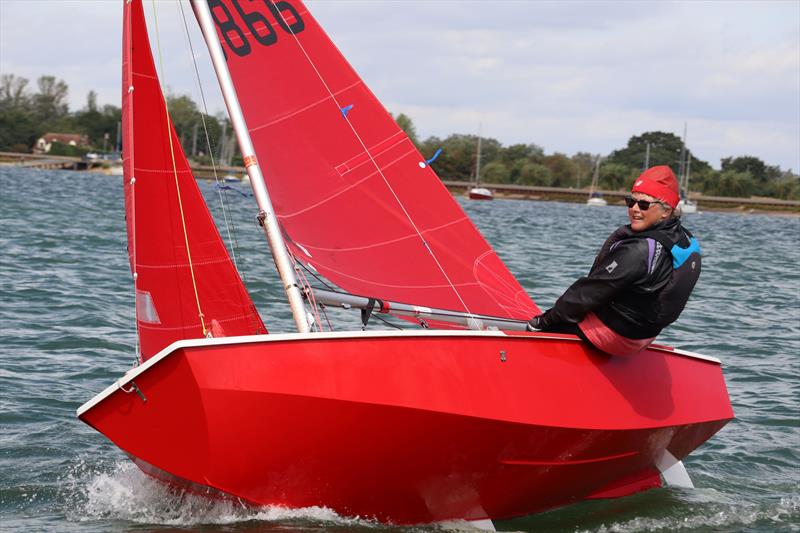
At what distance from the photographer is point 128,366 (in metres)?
8.10

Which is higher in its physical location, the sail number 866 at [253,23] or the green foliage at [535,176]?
the sail number 866 at [253,23]

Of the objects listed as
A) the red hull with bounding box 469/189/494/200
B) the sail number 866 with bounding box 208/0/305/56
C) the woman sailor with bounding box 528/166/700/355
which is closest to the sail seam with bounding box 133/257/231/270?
the sail number 866 with bounding box 208/0/305/56

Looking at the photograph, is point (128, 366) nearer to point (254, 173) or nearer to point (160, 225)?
point (160, 225)

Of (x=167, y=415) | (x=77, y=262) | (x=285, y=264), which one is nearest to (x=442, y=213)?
(x=285, y=264)

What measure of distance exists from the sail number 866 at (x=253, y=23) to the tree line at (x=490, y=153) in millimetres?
63784

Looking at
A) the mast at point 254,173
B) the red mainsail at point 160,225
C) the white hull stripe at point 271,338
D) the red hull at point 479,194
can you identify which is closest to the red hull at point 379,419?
the white hull stripe at point 271,338

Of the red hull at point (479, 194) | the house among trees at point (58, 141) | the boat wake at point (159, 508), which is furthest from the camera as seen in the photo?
the house among trees at point (58, 141)

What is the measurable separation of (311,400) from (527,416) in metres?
0.96

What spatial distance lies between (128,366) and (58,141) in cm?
9843

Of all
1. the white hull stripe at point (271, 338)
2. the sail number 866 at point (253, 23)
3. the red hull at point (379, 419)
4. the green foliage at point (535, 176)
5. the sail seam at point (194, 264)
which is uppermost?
the sail number 866 at point (253, 23)

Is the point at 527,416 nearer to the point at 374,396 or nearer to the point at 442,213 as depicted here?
the point at 374,396

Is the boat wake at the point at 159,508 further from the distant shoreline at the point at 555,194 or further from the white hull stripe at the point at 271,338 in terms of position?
the distant shoreline at the point at 555,194

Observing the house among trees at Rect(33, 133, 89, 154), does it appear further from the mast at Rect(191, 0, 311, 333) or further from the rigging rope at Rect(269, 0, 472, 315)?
the mast at Rect(191, 0, 311, 333)

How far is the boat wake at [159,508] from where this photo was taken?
4.87 meters
